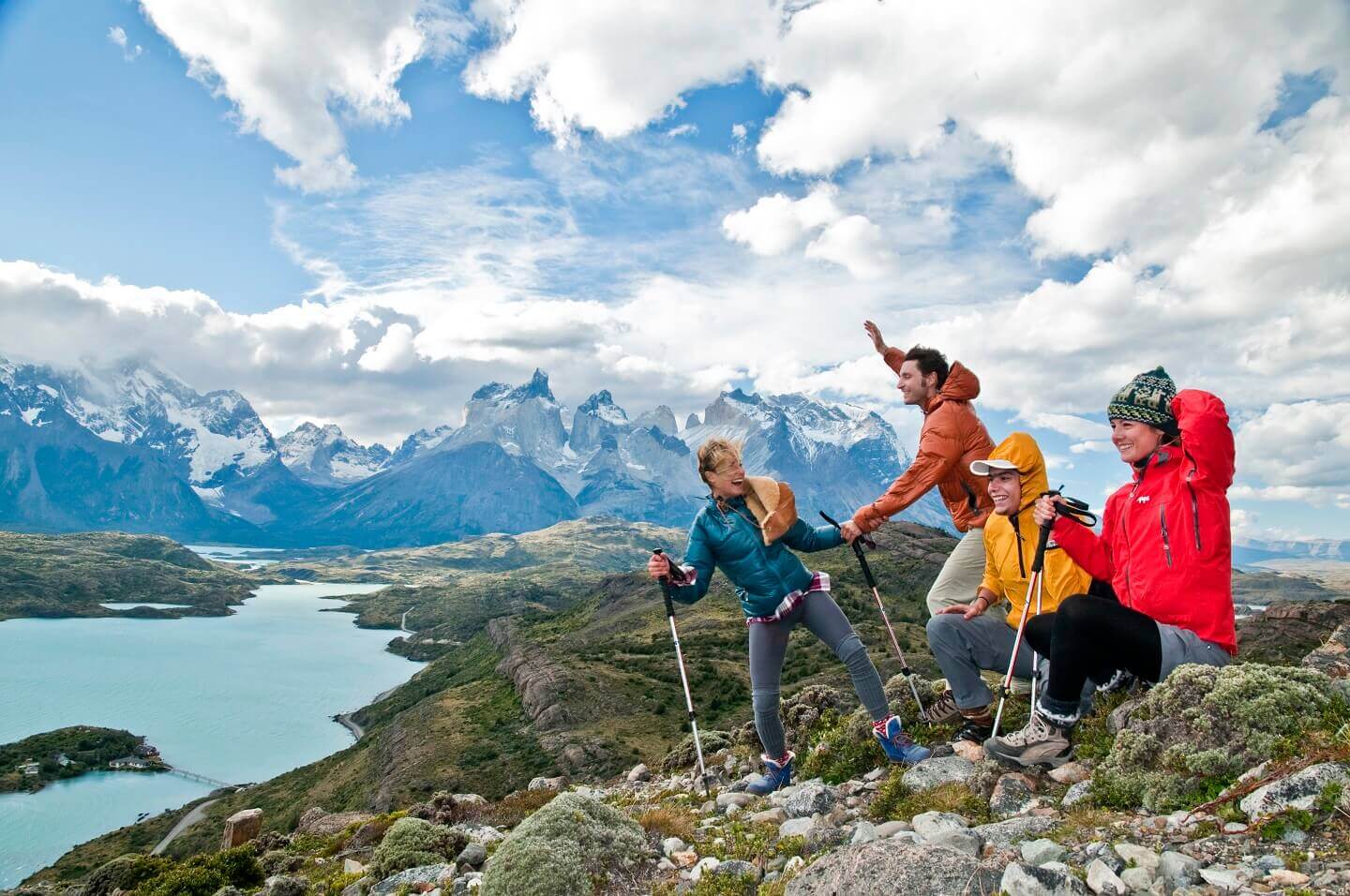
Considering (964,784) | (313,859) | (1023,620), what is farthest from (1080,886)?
(313,859)

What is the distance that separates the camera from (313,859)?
13742 millimetres

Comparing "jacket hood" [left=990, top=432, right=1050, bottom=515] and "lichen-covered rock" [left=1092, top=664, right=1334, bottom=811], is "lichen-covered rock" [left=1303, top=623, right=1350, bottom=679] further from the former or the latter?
"jacket hood" [left=990, top=432, right=1050, bottom=515]

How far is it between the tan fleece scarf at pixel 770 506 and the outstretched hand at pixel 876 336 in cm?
370

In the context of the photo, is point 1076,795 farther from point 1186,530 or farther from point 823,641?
point 823,641

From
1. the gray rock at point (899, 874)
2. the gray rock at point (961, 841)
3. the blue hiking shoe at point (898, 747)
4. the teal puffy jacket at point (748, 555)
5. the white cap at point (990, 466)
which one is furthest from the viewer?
the teal puffy jacket at point (748, 555)

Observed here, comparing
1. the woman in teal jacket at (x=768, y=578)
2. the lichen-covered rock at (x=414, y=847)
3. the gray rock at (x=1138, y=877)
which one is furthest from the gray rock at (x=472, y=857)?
the gray rock at (x=1138, y=877)

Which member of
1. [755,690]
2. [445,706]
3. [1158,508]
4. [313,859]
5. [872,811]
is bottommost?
[445,706]

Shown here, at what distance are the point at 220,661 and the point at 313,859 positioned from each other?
191315 mm

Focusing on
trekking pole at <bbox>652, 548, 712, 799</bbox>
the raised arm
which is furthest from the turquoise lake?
the raised arm

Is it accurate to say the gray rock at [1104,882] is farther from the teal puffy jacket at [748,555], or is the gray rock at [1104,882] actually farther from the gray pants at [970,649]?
the teal puffy jacket at [748,555]

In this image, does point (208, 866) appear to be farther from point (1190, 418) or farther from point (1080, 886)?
point (1190, 418)

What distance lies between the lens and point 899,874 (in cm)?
494

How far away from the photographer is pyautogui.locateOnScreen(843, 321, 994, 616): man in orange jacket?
9023 mm

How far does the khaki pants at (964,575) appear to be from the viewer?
9367 millimetres
